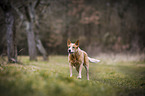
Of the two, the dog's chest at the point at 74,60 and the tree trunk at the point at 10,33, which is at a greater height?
the tree trunk at the point at 10,33

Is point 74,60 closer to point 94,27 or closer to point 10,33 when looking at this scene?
point 10,33

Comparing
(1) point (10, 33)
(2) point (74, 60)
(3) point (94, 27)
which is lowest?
(2) point (74, 60)

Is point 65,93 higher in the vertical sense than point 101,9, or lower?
lower

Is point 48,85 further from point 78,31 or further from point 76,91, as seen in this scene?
point 78,31

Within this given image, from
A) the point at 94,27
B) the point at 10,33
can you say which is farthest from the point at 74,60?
the point at 94,27

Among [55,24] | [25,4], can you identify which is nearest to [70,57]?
[25,4]

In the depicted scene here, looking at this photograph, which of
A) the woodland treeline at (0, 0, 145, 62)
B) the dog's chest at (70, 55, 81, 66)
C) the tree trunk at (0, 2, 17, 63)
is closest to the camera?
the dog's chest at (70, 55, 81, 66)

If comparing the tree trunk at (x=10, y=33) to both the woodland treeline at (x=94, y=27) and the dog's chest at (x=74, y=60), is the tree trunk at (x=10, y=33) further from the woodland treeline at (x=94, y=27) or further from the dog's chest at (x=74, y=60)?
the woodland treeline at (x=94, y=27)

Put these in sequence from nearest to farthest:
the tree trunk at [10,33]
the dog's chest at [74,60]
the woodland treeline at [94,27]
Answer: the dog's chest at [74,60]
the tree trunk at [10,33]
the woodland treeline at [94,27]

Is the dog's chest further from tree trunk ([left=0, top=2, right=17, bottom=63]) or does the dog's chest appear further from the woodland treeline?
the woodland treeline

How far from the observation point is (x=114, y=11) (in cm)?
3609

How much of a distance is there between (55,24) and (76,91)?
91.8 ft

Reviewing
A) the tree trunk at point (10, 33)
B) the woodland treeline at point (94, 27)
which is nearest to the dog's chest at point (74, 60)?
the tree trunk at point (10, 33)

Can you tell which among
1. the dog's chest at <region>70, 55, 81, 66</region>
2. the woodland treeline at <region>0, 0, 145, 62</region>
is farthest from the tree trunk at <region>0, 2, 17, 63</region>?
the woodland treeline at <region>0, 0, 145, 62</region>
